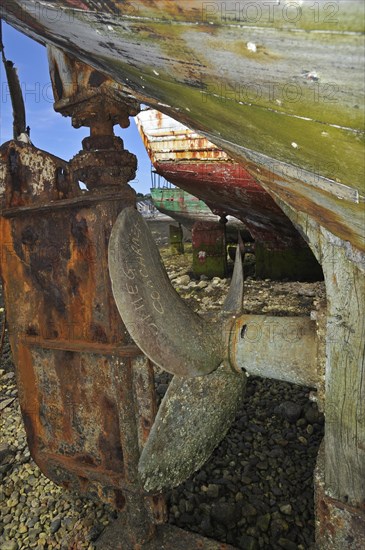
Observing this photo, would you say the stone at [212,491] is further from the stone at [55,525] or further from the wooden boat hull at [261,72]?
the wooden boat hull at [261,72]

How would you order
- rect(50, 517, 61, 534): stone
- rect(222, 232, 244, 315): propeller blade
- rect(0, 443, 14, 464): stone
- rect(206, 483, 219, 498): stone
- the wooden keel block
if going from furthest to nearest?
rect(0, 443, 14, 464): stone < rect(206, 483, 219, 498): stone < rect(50, 517, 61, 534): stone < rect(222, 232, 244, 315): propeller blade < the wooden keel block

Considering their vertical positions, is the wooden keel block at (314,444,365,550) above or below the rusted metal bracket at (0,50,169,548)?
below

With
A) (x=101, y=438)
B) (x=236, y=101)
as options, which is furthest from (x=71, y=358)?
(x=236, y=101)

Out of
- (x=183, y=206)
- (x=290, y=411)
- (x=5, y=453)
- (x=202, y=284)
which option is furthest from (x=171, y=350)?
(x=183, y=206)

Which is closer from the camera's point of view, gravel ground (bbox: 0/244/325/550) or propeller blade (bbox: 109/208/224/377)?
propeller blade (bbox: 109/208/224/377)

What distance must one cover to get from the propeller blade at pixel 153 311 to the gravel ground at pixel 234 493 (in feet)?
2.07

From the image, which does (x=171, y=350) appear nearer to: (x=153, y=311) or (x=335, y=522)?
(x=153, y=311)

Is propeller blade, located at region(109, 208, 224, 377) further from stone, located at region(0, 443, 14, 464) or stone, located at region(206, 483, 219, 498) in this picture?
stone, located at region(0, 443, 14, 464)

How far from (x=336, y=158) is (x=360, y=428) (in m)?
1.16

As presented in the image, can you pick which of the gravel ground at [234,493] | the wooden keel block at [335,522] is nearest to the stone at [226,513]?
the gravel ground at [234,493]

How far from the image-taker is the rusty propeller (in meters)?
1.76

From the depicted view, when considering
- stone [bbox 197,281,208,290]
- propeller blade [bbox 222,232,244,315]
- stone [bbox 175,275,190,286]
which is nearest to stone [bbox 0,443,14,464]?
propeller blade [bbox 222,232,244,315]

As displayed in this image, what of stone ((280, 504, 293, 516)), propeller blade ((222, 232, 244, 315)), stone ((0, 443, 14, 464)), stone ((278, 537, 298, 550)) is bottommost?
stone ((278, 537, 298, 550))

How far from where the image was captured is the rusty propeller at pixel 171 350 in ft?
5.77
